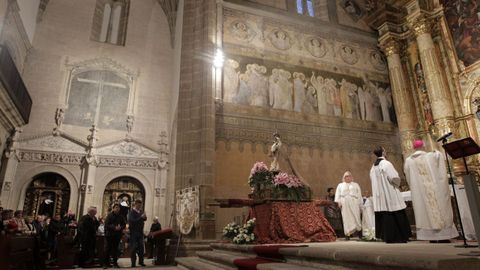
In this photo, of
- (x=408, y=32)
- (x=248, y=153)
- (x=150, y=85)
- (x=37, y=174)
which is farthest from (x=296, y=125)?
(x=37, y=174)

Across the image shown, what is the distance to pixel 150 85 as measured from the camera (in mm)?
16297

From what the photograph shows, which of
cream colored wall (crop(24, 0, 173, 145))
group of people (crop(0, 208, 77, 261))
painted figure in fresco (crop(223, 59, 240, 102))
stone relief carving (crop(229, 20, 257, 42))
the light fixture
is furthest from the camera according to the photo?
cream colored wall (crop(24, 0, 173, 145))

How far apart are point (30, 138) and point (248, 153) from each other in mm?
9725

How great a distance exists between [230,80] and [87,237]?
658 centimetres

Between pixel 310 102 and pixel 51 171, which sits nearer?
pixel 310 102

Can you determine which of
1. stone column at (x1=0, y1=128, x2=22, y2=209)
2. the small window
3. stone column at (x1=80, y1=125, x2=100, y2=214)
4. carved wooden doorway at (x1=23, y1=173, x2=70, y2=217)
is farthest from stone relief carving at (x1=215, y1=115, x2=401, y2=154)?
the small window

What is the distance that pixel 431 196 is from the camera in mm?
5359

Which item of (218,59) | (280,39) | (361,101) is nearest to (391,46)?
(361,101)

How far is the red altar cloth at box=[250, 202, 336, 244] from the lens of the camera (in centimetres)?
592

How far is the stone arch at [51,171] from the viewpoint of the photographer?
12812 millimetres

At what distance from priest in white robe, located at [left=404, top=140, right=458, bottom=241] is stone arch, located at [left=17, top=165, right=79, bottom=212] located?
42.5ft

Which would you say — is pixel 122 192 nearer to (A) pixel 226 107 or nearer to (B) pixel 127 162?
(B) pixel 127 162

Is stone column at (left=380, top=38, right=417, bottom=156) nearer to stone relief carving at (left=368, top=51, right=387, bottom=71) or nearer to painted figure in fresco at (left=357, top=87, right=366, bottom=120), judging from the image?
stone relief carving at (left=368, top=51, right=387, bottom=71)

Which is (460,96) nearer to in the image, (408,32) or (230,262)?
(408,32)
